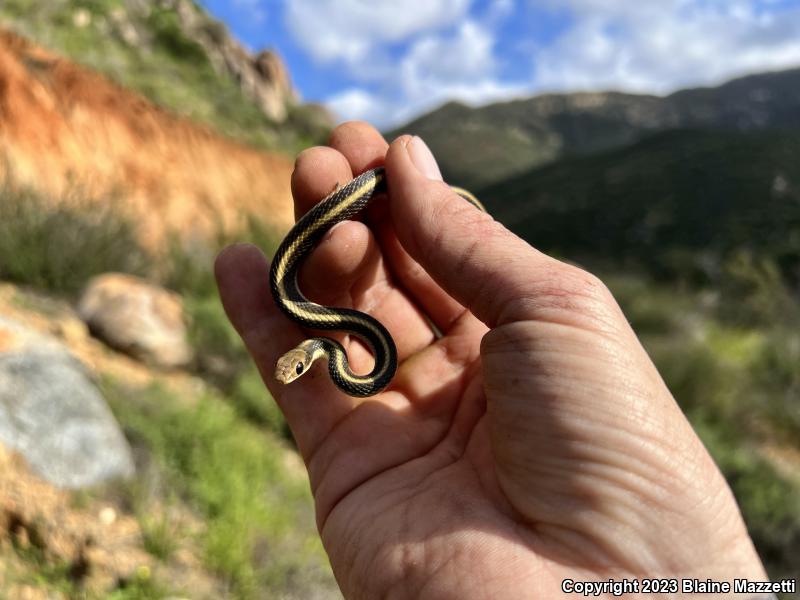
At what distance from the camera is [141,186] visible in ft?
44.1

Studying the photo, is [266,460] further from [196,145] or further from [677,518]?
[196,145]

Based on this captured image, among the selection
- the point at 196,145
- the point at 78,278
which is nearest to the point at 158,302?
the point at 78,278

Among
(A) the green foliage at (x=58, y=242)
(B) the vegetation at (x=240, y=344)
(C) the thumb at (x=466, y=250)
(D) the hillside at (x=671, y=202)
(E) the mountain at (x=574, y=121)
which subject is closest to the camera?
(C) the thumb at (x=466, y=250)

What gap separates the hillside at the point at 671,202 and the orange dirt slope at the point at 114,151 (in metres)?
20.5

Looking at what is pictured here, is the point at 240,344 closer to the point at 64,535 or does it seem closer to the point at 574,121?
the point at 64,535

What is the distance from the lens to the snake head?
9.11 feet

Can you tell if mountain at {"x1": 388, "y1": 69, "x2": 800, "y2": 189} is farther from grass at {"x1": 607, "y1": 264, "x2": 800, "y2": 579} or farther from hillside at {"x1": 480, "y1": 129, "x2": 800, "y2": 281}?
grass at {"x1": 607, "y1": 264, "x2": 800, "y2": 579}

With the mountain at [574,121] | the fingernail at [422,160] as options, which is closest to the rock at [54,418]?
the fingernail at [422,160]

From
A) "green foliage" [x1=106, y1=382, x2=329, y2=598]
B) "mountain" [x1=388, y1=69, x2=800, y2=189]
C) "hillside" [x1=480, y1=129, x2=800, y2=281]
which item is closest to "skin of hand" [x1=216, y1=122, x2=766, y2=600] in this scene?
"green foliage" [x1=106, y1=382, x2=329, y2=598]

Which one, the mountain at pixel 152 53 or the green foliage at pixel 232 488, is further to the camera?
the mountain at pixel 152 53

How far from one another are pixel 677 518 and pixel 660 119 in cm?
8590

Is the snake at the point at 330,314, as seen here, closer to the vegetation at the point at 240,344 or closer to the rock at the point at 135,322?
the vegetation at the point at 240,344

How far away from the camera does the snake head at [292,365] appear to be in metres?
2.78

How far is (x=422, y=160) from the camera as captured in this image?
285cm
